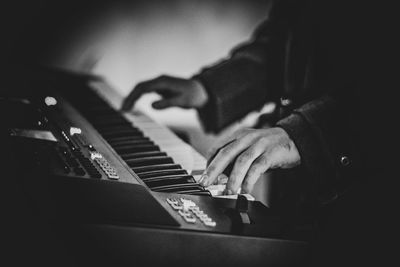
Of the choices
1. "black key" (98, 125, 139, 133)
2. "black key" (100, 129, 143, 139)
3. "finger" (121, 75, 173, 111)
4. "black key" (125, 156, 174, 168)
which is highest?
"finger" (121, 75, 173, 111)

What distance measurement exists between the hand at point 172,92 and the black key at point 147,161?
59 centimetres

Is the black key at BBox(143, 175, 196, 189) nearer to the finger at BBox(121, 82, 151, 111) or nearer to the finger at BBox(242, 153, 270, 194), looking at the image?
the finger at BBox(242, 153, 270, 194)

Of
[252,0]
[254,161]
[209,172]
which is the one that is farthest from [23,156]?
[252,0]

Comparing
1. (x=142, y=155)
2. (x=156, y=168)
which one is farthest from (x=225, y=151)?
(x=142, y=155)

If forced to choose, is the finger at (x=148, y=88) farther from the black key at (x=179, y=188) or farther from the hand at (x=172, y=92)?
the black key at (x=179, y=188)

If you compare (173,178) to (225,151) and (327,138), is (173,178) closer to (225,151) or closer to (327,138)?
(225,151)

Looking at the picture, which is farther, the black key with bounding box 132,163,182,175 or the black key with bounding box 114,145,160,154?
the black key with bounding box 114,145,160,154

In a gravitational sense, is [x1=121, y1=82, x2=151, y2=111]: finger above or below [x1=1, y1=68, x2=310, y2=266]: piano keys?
above

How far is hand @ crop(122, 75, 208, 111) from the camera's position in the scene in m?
2.02

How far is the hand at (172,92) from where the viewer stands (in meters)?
2.02

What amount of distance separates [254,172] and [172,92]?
3.20 ft

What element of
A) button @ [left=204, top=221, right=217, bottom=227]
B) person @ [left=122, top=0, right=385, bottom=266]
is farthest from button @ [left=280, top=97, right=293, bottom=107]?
button @ [left=204, top=221, right=217, bottom=227]

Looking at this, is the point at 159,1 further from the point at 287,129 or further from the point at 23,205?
the point at 23,205

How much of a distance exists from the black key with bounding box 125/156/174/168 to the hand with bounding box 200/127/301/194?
0.86 feet
